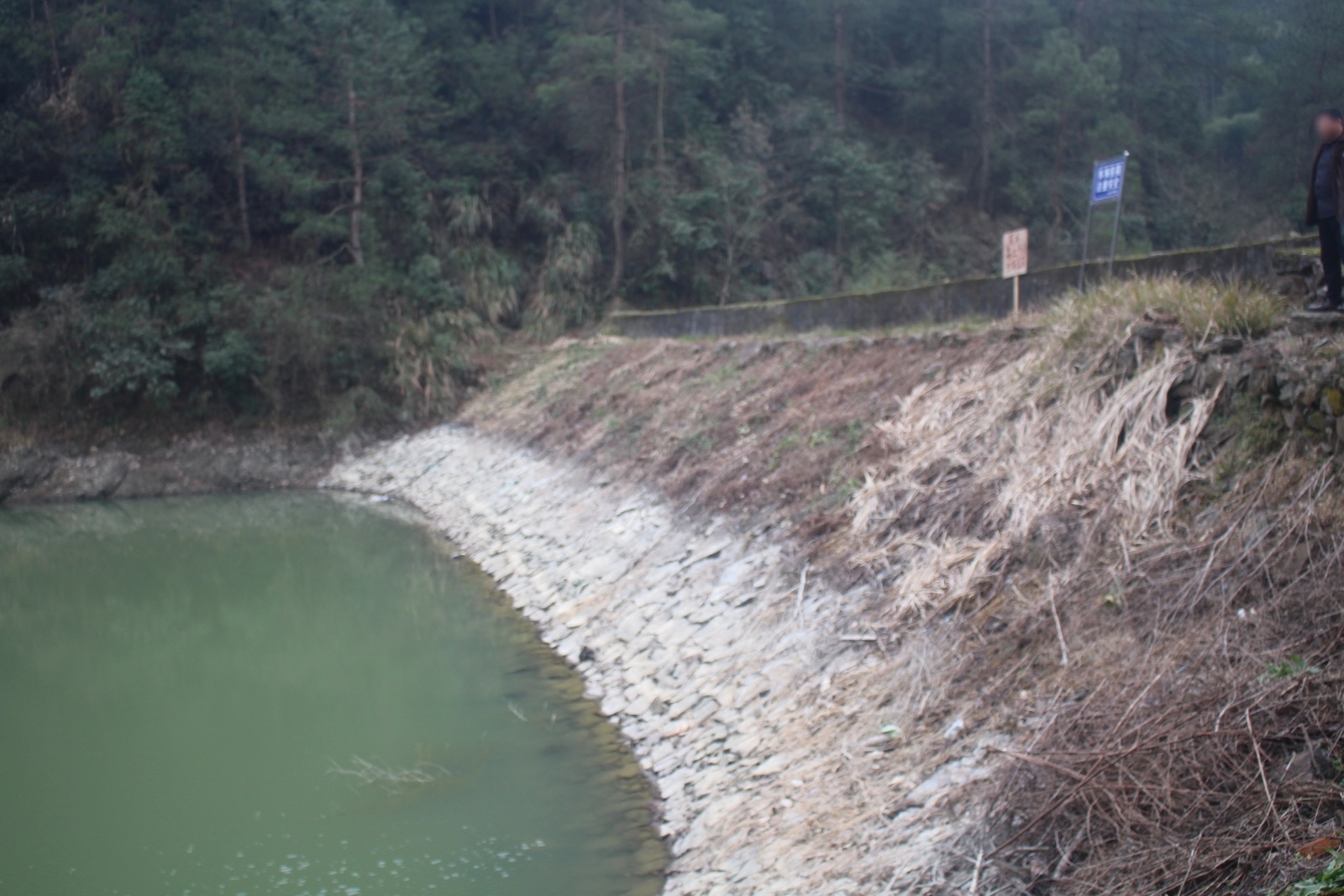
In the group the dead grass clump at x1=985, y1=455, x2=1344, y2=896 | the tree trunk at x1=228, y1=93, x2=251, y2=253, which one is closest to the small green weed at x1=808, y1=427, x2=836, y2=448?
the dead grass clump at x1=985, y1=455, x2=1344, y2=896

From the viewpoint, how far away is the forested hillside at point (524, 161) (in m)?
21.5

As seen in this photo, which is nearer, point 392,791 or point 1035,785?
point 1035,785

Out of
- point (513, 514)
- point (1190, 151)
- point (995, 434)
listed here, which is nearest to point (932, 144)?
point (1190, 151)

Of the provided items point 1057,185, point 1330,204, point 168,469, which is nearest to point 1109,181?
point 1330,204

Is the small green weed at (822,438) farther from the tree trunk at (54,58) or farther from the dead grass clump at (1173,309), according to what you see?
the tree trunk at (54,58)

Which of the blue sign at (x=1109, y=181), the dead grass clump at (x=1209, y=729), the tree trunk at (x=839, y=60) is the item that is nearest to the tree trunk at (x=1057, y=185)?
the tree trunk at (x=839, y=60)

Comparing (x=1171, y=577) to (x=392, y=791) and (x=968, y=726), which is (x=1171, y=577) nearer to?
(x=968, y=726)

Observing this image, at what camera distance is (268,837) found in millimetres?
6379

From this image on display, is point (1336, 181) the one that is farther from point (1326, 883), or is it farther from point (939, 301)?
point (939, 301)

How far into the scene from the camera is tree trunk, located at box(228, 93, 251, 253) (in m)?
23.1

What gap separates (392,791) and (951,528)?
162 inches

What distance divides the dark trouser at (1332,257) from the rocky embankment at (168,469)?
59.8 ft

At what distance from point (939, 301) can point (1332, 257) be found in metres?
6.23

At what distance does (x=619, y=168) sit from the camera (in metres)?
28.8
